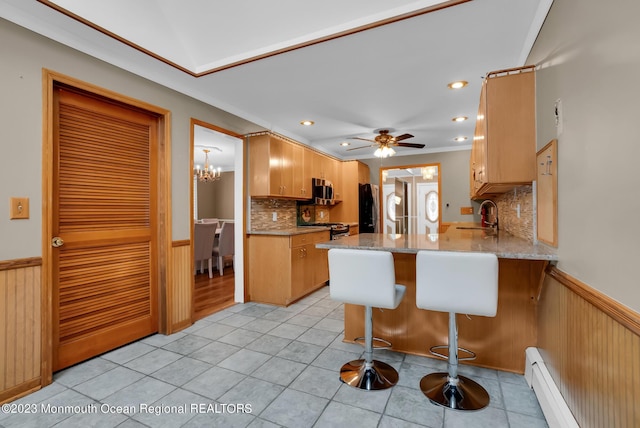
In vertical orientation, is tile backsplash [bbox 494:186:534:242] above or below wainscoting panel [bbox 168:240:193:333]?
above

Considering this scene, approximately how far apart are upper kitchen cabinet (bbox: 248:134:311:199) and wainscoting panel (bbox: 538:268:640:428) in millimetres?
2919

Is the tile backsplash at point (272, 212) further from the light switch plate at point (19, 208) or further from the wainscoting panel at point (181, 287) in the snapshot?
the light switch plate at point (19, 208)

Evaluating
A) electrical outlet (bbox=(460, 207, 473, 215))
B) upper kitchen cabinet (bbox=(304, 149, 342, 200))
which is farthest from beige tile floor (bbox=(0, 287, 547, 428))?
electrical outlet (bbox=(460, 207, 473, 215))

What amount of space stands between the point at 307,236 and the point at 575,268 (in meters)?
2.95

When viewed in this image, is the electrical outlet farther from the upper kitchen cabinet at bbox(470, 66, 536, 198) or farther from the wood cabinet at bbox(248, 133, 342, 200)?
the upper kitchen cabinet at bbox(470, 66, 536, 198)

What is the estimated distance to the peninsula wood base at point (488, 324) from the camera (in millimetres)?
2012

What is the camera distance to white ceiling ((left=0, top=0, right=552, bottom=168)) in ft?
6.12

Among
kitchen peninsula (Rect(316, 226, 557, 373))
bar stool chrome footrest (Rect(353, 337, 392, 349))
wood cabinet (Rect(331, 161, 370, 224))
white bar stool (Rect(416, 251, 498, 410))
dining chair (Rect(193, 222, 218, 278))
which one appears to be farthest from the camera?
wood cabinet (Rect(331, 161, 370, 224))

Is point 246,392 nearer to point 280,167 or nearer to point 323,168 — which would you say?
point 280,167

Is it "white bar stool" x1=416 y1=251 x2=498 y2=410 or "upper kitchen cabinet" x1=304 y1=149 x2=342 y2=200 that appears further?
"upper kitchen cabinet" x1=304 y1=149 x2=342 y2=200

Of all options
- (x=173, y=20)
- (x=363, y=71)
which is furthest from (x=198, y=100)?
(x=363, y=71)

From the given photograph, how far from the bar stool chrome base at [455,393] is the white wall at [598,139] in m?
0.91

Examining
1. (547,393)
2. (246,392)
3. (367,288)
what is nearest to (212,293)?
(246,392)

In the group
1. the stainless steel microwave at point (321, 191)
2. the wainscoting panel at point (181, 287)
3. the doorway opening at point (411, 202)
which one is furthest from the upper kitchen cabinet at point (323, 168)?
the doorway opening at point (411, 202)
